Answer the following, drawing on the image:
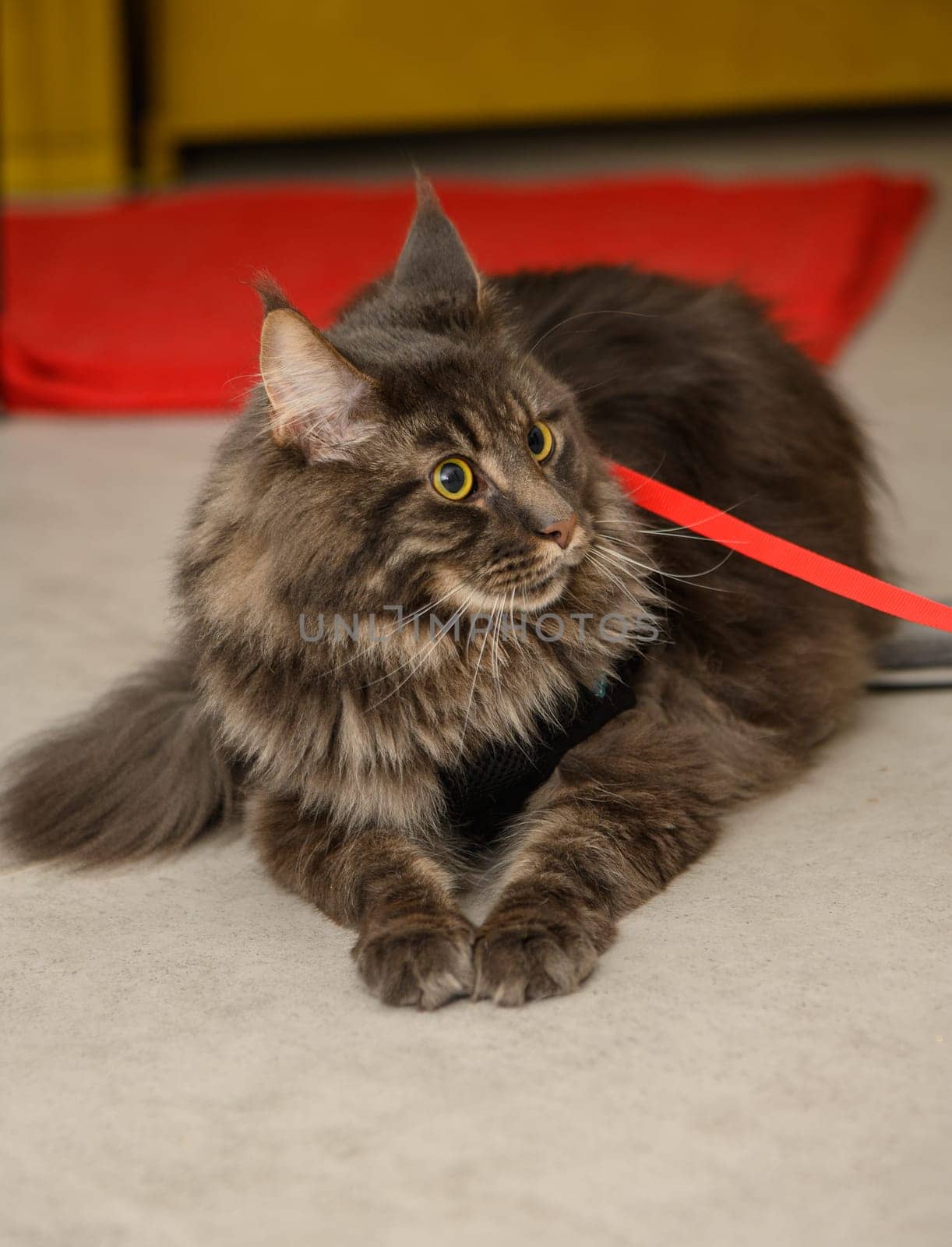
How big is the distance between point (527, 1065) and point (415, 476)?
0.67 metres

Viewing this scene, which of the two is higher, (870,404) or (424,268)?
(424,268)

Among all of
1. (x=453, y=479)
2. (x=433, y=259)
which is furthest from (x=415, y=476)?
(x=433, y=259)

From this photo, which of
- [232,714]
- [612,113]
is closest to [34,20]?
[612,113]

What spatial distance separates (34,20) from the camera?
644cm

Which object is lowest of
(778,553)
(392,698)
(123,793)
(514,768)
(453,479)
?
(123,793)

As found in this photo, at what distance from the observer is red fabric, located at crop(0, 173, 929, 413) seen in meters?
4.03

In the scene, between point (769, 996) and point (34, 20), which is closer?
point (769, 996)

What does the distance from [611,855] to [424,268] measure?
0.81 meters

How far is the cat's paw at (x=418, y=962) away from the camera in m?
1.49

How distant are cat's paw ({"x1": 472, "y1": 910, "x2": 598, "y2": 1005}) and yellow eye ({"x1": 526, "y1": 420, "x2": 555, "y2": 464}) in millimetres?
564

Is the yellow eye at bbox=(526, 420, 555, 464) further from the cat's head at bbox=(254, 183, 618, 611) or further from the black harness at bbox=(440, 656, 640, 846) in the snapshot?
the black harness at bbox=(440, 656, 640, 846)

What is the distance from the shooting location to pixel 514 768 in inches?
70.1

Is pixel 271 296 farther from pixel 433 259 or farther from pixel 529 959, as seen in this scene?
pixel 529 959

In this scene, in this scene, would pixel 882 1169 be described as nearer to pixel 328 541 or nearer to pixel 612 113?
pixel 328 541
